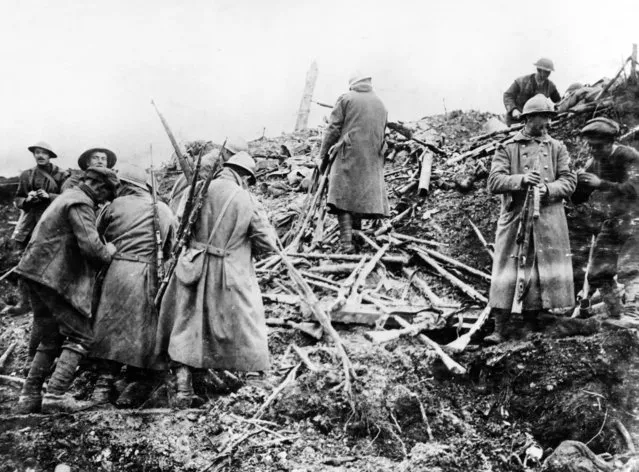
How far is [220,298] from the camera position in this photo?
4.43 metres

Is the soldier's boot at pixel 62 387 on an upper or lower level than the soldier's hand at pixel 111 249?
lower

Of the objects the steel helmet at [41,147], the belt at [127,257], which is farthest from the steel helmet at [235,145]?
the steel helmet at [41,147]

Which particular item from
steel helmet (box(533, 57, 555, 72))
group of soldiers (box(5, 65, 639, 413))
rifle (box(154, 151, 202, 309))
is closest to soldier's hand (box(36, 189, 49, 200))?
group of soldiers (box(5, 65, 639, 413))

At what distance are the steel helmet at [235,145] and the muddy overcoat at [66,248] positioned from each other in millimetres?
1203

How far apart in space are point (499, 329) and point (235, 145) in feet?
9.38

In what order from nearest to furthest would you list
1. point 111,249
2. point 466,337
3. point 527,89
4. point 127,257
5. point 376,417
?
point 376,417 < point 111,249 < point 127,257 < point 466,337 < point 527,89

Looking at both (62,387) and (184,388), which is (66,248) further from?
(184,388)

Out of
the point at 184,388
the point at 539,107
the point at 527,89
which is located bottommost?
the point at 184,388

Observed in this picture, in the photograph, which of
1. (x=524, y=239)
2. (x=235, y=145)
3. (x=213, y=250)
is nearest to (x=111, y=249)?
(x=213, y=250)

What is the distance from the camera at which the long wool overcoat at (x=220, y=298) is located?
4.37m

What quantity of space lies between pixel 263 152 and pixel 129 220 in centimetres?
904

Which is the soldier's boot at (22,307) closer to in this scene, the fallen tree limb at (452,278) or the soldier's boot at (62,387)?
the soldier's boot at (62,387)

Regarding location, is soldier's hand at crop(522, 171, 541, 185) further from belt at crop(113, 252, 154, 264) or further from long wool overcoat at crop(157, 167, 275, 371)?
belt at crop(113, 252, 154, 264)

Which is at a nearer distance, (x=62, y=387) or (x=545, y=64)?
(x=62, y=387)
